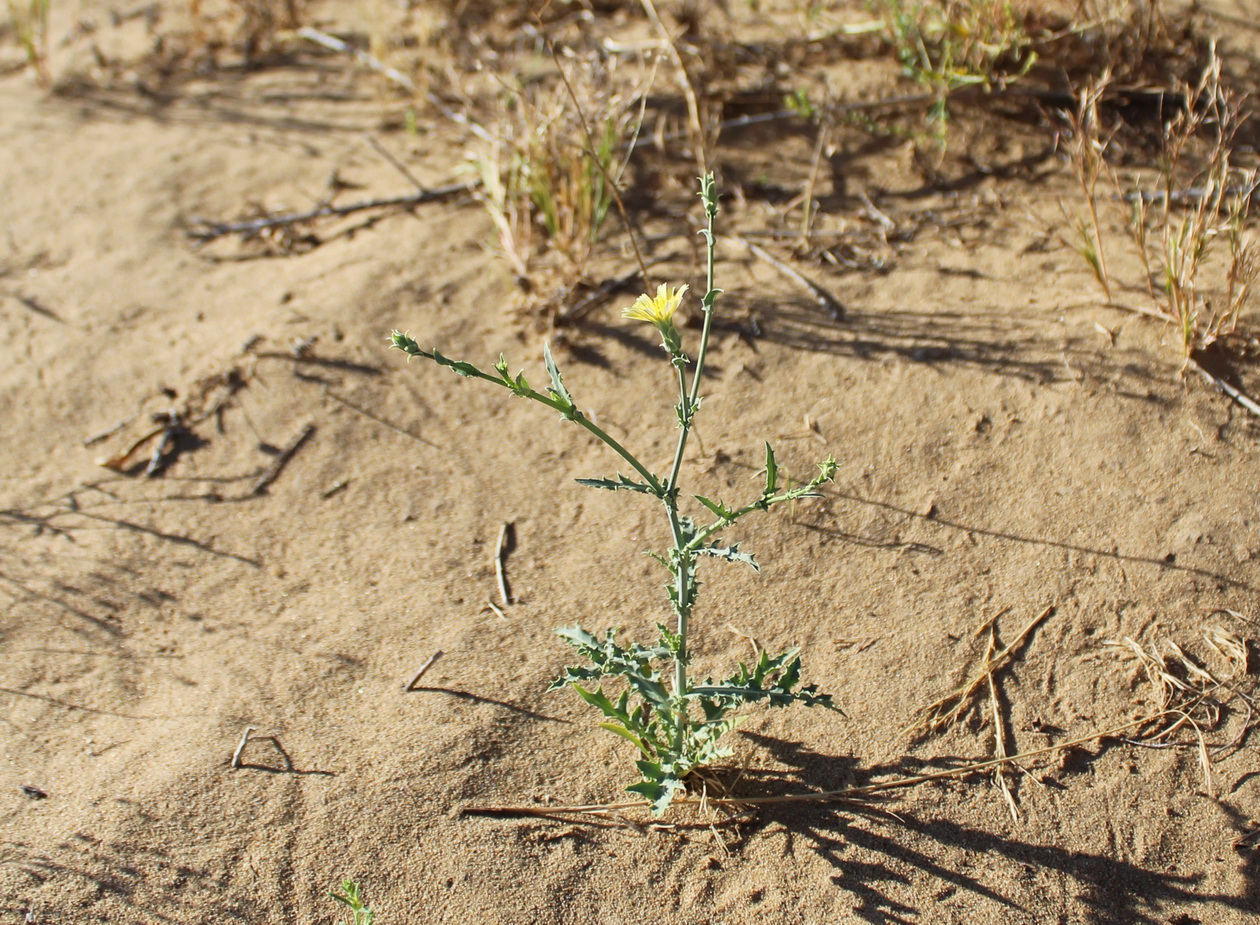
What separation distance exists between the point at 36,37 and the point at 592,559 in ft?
12.8

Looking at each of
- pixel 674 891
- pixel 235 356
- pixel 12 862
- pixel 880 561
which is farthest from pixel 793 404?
pixel 12 862

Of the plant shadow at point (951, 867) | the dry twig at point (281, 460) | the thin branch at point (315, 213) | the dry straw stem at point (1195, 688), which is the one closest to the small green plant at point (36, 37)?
the thin branch at point (315, 213)

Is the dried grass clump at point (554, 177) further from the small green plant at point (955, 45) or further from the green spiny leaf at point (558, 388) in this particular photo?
the green spiny leaf at point (558, 388)

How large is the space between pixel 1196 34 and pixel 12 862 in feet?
13.1

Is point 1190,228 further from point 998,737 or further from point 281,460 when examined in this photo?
point 281,460

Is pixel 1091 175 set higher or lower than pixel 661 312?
lower

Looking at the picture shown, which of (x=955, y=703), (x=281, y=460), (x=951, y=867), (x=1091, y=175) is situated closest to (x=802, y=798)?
(x=951, y=867)

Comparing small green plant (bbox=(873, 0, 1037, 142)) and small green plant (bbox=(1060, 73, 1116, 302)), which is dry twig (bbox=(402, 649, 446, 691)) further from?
Answer: small green plant (bbox=(873, 0, 1037, 142))

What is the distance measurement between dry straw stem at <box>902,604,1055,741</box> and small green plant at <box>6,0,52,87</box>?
164 inches

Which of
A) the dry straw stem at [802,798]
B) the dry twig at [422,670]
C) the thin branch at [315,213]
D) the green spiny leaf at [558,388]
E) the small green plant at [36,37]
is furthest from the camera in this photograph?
the small green plant at [36,37]

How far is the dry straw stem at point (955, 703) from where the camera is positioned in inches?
81.3

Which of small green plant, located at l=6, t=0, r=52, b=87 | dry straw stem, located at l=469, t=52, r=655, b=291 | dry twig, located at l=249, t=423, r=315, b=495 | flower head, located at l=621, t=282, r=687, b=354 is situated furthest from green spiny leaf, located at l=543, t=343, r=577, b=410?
small green plant, located at l=6, t=0, r=52, b=87

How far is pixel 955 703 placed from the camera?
6.88ft

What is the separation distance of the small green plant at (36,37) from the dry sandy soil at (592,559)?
38.3 inches
